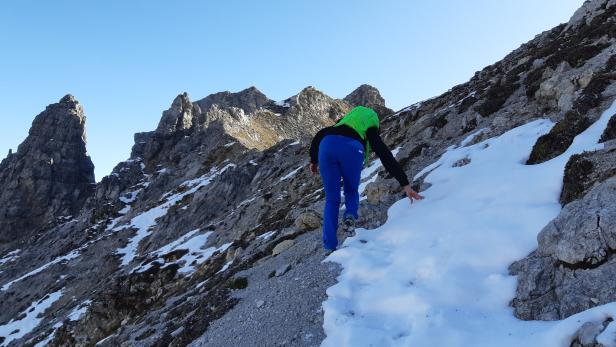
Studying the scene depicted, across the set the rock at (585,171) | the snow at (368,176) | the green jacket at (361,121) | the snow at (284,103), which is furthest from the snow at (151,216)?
the rock at (585,171)

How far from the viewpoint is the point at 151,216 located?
240 ft

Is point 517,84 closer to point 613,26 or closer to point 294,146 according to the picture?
point 613,26

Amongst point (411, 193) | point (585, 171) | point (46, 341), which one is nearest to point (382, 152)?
point (411, 193)

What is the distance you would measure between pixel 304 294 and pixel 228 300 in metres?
3.63

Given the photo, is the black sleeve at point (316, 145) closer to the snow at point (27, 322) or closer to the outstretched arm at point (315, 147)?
the outstretched arm at point (315, 147)

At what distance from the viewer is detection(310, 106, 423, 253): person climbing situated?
29.4 ft

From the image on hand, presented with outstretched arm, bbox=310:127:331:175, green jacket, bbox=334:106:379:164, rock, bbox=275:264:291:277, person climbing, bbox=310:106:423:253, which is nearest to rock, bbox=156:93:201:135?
rock, bbox=275:264:291:277

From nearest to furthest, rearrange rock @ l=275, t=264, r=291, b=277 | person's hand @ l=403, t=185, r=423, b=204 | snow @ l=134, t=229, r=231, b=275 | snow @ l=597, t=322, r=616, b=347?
snow @ l=597, t=322, r=616, b=347, person's hand @ l=403, t=185, r=423, b=204, rock @ l=275, t=264, r=291, b=277, snow @ l=134, t=229, r=231, b=275

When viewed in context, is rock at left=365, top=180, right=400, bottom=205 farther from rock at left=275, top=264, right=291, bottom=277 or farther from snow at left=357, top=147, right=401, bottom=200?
snow at left=357, top=147, right=401, bottom=200

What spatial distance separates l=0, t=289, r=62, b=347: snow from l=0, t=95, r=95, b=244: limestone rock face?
6984 cm

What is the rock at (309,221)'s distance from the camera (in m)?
15.9

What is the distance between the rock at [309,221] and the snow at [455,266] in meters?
5.24

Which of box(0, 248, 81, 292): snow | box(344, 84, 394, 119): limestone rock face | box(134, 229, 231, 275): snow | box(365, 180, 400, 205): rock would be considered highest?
box(344, 84, 394, 119): limestone rock face

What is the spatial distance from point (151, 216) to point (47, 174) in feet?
236
